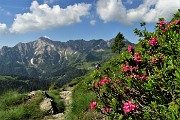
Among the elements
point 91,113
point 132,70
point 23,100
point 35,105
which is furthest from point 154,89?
point 23,100

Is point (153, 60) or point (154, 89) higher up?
point (153, 60)

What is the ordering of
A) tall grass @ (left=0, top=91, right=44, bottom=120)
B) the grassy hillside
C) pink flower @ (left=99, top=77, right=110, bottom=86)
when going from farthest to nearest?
tall grass @ (left=0, top=91, right=44, bottom=120)
pink flower @ (left=99, top=77, right=110, bottom=86)
the grassy hillside

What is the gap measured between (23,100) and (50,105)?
11.3ft

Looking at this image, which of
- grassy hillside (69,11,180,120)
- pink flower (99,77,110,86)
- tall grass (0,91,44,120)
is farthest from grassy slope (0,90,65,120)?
grassy hillside (69,11,180,120)

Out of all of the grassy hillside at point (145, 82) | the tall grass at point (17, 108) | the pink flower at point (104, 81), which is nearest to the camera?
the grassy hillside at point (145, 82)

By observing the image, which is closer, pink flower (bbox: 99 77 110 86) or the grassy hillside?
the grassy hillside

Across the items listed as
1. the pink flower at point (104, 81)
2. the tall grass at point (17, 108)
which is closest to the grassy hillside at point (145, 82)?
the pink flower at point (104, 81)

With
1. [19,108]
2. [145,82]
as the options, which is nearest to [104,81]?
[145,82]

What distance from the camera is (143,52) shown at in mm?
9352

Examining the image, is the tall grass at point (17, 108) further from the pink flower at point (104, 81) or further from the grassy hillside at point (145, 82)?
the grassy hillside at point (145, 82)

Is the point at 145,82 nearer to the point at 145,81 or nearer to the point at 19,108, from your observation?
the point at 145,81

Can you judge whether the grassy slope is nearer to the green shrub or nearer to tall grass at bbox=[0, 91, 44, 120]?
tall grass at bbox=[0, 91, 44, 120]

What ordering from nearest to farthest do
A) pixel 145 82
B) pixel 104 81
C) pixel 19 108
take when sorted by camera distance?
pixel 145 82 → pixel 104 81 → pixel 19 108

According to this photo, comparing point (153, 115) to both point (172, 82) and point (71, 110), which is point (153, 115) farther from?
point (71, 110)
